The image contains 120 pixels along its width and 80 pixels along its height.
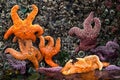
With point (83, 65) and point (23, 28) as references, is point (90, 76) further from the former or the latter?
point (23, 28)

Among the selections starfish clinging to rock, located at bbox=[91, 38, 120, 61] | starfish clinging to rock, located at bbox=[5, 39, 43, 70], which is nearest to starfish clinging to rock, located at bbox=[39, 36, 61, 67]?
starfish clinging to rock, located at bbox=[5, 39, 43, 70]

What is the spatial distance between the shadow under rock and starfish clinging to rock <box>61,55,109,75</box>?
84mm

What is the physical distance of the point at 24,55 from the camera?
595 cm

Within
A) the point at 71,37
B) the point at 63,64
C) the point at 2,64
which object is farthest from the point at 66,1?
the point at 2,64

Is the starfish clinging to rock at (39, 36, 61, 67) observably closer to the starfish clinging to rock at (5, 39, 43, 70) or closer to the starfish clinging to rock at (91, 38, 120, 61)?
the starfish clinging to rock at (5, 39, 43, 70)

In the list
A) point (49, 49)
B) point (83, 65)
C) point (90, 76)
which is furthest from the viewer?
point (49, 49)

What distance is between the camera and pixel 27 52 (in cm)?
598

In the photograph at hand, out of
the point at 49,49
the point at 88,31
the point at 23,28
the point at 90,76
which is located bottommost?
the point at 90,76

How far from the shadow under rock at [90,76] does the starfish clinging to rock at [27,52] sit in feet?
1.01

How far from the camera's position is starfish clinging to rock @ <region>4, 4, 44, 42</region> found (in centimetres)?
593

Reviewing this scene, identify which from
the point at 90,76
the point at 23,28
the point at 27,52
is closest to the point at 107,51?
the point at 90,76

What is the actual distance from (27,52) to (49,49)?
12.5 inches

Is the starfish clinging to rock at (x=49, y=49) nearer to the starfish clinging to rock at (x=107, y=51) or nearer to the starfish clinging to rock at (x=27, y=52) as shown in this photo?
the starfish clinging to rock at (x=27, y=52)

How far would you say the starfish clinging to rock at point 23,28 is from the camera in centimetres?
593
